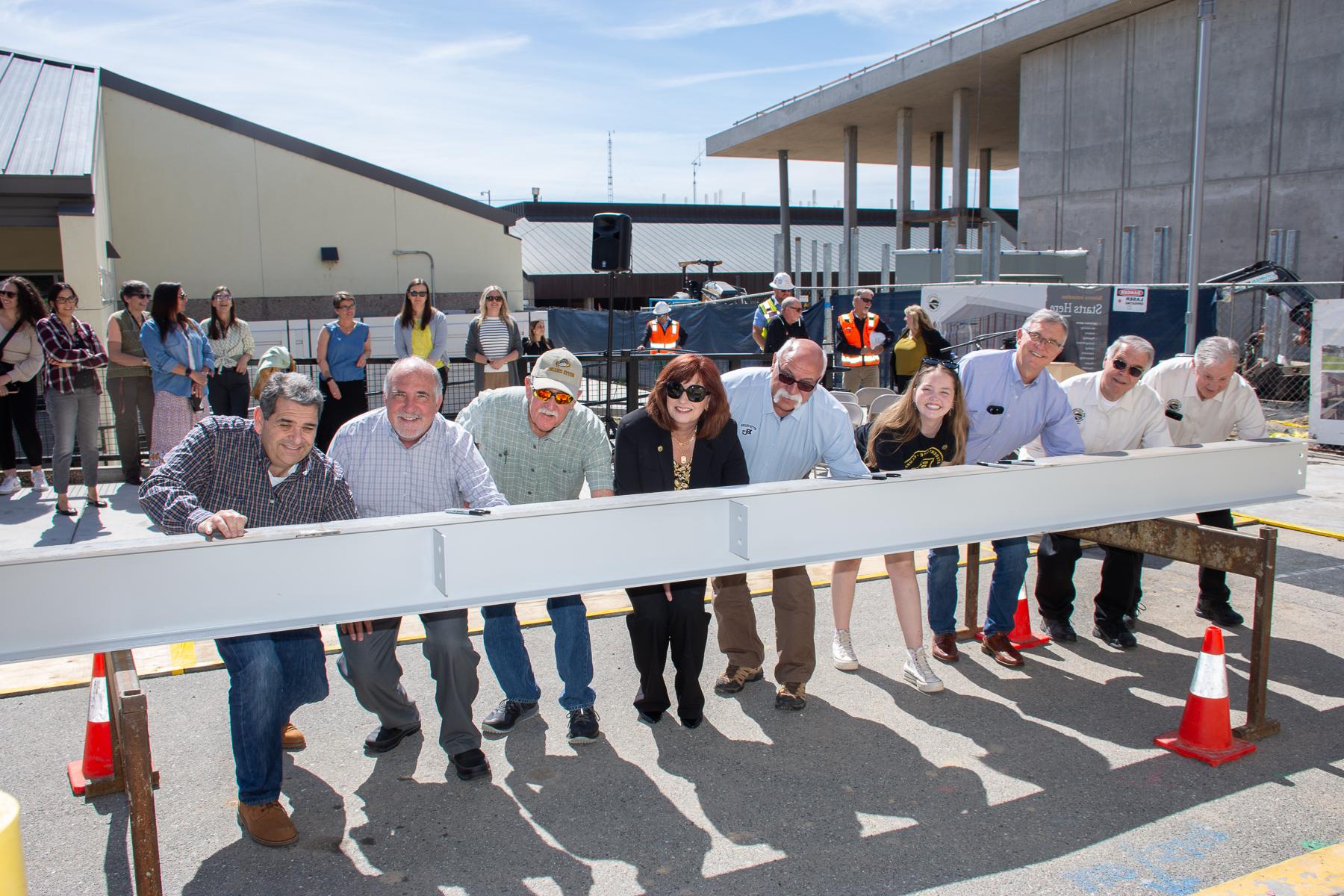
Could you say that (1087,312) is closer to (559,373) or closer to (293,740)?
(559,373)

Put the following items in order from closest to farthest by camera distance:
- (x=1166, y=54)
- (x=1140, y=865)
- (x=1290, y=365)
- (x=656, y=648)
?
1. (x=1140, y=865)
2. (x=656, y=648)
3. (x=1290, y=365)
4. (x=1166, y=54)

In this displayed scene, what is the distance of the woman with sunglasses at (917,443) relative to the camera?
4.82 metres

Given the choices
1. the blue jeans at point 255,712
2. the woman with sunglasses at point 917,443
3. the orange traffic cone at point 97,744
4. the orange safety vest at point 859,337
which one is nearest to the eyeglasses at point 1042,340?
the woman with sunglasses at point 917,443

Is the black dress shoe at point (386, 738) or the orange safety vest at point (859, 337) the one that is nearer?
the black dress shoe at point (386, 738)

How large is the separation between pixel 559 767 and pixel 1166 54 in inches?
820

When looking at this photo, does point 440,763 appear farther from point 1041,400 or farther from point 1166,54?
point 1166,54

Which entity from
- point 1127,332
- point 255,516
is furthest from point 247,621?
point 1127,332

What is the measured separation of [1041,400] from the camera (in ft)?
16.9

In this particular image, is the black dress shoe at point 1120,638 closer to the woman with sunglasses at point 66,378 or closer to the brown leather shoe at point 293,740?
the brown leather shoe at point 293,740

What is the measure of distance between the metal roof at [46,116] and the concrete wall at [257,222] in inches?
39.2

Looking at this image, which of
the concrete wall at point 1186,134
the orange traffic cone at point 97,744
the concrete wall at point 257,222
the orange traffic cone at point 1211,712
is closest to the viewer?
the orange traffic cone at point 97,744

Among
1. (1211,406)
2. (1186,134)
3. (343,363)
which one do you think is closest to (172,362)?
(343,363)

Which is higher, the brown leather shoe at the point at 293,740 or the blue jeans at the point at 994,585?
the blue jeans at the point at 994,585

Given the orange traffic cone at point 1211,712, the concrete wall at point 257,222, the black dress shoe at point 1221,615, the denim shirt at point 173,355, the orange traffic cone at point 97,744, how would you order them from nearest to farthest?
the orange traffic cone at point 97,744
the orange traffic cone at point 1211,712
the black dress shoe at point 1221,615
the denim shirt at point 173,355
the concrete wall at point 257,222
